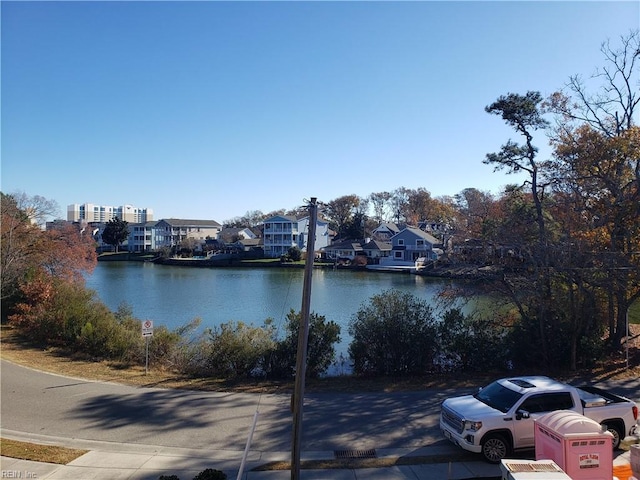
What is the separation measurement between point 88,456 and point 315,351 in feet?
27.2

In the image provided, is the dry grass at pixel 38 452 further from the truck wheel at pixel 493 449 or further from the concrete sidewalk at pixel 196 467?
the truck wheel at pixel 493 449

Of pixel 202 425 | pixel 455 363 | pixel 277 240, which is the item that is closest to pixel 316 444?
pixel 202 425

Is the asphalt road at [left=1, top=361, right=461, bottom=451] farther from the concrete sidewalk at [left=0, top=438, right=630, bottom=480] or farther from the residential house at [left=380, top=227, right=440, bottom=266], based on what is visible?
the residential house at [left=380, top=227, right=440, bottom=266]

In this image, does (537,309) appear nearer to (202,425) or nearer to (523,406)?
(523,406)

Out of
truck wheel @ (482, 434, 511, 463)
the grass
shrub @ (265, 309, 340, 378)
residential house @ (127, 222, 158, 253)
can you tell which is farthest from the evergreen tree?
truck wheel @ (482, 434, 511, 463)

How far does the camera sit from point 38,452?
951cm

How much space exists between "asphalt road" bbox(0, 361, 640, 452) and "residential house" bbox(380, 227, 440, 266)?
69.3 m

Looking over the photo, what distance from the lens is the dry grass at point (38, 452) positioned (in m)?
9.20

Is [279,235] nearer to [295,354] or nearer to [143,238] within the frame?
[143,238]

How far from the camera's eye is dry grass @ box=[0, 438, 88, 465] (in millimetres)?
9203

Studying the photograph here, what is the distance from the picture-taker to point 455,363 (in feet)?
56.2

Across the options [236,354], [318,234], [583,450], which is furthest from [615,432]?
[318,234]

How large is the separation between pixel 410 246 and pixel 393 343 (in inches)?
2751

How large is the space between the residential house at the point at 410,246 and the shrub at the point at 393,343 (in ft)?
216
